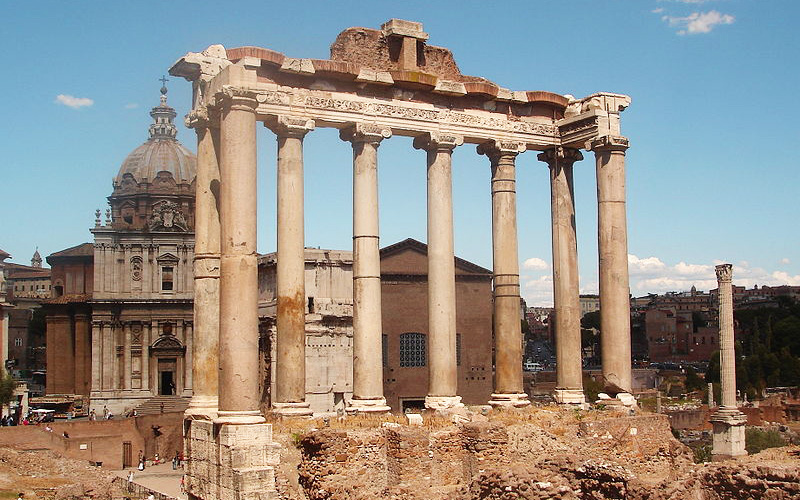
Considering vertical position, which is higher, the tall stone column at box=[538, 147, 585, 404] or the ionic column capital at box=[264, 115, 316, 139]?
the ionic column capital at box=[264, 115, 316, 139]

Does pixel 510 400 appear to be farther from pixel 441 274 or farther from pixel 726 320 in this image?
pixel 726 320

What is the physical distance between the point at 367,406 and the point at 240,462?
4.00m

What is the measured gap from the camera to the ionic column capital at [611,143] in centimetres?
2358

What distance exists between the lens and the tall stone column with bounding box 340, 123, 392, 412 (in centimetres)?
2116

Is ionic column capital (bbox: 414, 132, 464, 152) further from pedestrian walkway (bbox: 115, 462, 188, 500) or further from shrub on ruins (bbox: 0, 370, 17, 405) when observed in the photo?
shrub on ruins (bbox: 0, 370, 17, 405)

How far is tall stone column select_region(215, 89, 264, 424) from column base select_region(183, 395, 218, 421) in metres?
1.51

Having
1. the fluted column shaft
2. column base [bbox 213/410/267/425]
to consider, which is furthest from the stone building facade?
column base [bbox 213/410/267/425]

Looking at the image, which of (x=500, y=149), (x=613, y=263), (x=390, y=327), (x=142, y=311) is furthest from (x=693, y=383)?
(x=500, y=149)

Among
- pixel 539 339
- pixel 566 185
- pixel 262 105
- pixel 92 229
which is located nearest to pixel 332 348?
pixel 92 229

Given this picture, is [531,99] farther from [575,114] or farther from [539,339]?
[539,339]

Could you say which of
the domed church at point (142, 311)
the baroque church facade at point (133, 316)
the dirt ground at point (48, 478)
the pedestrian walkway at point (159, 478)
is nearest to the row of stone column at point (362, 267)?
the dirt ground at point (48, 478)

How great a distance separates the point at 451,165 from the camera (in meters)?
22.9

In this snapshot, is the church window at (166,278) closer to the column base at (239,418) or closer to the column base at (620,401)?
the column base at (620,401)

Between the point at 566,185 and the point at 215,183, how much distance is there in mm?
8960
